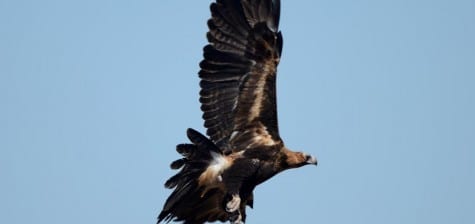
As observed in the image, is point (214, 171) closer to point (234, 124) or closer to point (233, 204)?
point (233, 204)

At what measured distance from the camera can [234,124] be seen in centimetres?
1225

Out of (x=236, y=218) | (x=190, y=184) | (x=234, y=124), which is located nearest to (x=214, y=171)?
(x=190, y=184)

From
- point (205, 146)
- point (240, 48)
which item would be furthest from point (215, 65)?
point (205, 146)

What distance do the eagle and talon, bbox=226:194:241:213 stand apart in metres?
0.01

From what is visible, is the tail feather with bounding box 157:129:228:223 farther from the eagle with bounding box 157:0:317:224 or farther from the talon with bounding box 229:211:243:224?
the talon with bounding box 229:211:243:224

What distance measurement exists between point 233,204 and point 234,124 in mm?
1449

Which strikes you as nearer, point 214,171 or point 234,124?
point 214,171

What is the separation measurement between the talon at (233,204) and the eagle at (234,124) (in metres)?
0.01

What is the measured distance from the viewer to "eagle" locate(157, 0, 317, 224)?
11117 mm

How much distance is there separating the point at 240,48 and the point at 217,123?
103cm

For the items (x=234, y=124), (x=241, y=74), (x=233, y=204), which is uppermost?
(x=241, y=74)

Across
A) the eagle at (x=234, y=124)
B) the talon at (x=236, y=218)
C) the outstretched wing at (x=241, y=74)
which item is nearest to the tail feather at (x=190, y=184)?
the eagle at (x=234, y=124)

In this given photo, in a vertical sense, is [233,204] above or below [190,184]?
below

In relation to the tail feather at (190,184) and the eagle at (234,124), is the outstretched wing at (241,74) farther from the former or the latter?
the tail feather at (190,184)
